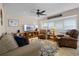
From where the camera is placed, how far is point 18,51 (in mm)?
2455

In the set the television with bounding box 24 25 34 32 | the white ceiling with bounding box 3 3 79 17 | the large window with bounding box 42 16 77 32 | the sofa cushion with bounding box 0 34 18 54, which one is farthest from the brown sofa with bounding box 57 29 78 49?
the sofa cushion with bounding box 0 34 18 54

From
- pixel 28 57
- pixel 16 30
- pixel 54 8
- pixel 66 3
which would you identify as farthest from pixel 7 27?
pixel 66 3

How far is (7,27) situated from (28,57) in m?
0.70

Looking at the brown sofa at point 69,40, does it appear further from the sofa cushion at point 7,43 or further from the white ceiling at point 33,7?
the sofa cushion at point 7,43

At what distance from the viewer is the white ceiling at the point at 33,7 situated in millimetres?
2564

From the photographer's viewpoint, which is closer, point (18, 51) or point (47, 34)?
point (18, 51)

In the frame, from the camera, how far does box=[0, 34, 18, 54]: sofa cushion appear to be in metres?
2.33

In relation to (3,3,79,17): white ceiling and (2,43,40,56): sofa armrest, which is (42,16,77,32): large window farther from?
(2,43,40,56): sofa armrest

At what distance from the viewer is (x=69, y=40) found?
2602 millimetres

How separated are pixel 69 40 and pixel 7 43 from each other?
116 cm

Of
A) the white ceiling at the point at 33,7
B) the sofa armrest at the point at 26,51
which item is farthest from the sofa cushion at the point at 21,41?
the white ceiling at the point at 33,7

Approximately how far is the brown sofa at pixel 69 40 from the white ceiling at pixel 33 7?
0.46m

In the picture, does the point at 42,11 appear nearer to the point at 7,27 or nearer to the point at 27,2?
the point at 27,2

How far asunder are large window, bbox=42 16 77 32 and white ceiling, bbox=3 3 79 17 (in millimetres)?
188
